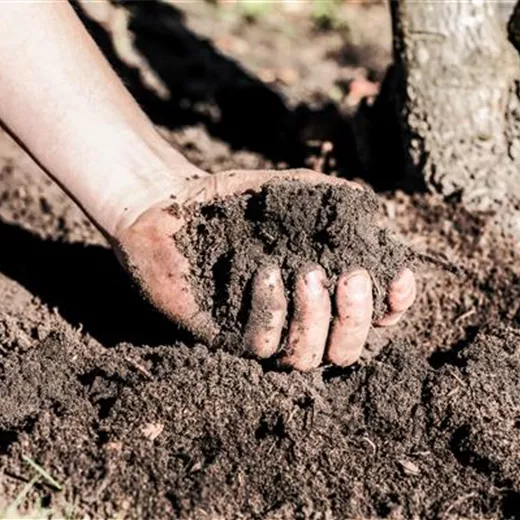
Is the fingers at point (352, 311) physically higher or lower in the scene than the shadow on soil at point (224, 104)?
higher

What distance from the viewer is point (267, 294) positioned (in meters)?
2.32

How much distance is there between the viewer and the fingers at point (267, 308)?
7.60ft

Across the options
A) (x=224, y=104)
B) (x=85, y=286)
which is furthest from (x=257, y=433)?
(x=224, y=104)

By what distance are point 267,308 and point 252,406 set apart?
0.21 meters

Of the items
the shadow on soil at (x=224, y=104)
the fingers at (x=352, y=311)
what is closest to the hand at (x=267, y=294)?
the fingers at (x=352, y=311)

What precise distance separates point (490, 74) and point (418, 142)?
0.94 feet

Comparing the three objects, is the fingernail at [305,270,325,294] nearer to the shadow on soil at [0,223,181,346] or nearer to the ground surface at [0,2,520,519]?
the ground surface at [0,2,520,519]

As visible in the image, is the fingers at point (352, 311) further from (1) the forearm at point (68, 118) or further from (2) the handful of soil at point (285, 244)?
(1) the forearm at point (68, 118)

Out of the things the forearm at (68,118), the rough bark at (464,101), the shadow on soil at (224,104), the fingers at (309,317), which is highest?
the forearm at (68,118)

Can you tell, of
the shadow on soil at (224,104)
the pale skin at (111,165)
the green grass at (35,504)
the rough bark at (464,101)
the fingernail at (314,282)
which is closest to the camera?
the green grass at (35,504)

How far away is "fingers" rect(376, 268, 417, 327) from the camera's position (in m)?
2.39

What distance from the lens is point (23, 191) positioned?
3518mm

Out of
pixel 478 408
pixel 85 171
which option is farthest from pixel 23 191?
pixel 478 408

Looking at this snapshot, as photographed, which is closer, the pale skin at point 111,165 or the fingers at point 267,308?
the fingers at point 267,308
